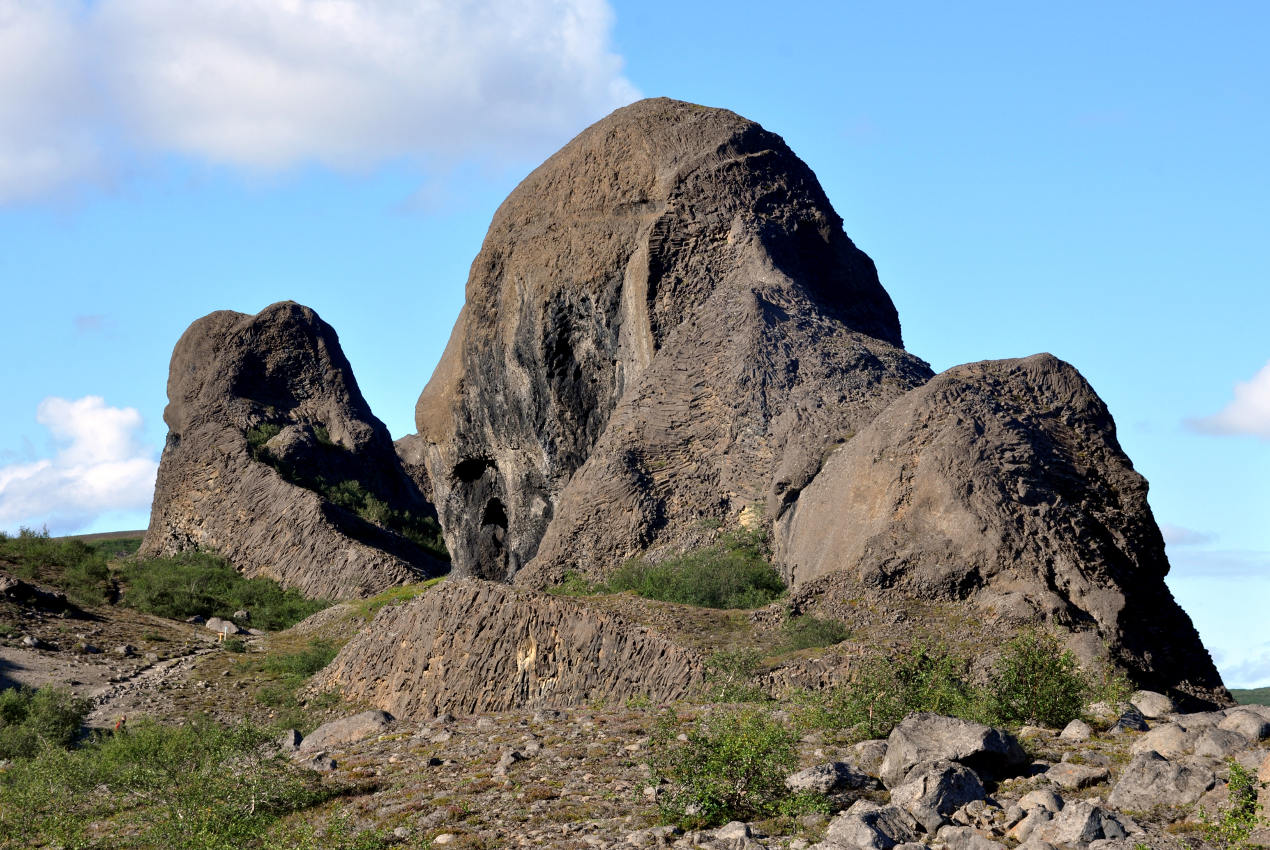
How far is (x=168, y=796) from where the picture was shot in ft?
40.6

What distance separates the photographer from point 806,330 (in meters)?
Answer: 28.6

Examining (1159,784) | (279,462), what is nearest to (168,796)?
(1159,784)

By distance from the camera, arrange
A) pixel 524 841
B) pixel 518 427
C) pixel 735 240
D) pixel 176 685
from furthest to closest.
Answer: pixel 518 427
pixel 735 240
pixel 176 685
pixel 524 841

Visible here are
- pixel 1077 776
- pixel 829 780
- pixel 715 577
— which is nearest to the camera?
pixel 1077 776

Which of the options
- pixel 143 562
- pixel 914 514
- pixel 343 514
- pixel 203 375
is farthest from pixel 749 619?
pixel 203 375

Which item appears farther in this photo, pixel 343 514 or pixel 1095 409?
pixel 343 514

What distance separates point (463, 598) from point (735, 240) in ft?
48.7

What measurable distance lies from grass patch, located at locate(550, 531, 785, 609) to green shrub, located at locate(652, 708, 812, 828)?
34.7 feet

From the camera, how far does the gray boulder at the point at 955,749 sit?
10.3m

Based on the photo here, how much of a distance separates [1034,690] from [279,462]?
41.1 metres

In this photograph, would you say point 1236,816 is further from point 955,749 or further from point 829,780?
point 829,780

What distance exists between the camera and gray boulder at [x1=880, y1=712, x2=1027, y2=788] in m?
10.3

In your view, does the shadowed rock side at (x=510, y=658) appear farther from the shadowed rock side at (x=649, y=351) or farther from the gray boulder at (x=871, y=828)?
the gray boulder at (x=871, y=828)

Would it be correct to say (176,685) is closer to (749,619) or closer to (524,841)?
(749,619)
